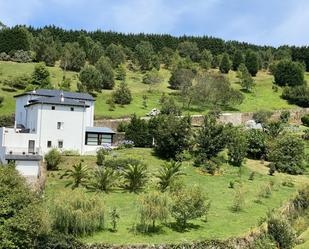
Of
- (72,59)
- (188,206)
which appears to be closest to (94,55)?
(72,59)

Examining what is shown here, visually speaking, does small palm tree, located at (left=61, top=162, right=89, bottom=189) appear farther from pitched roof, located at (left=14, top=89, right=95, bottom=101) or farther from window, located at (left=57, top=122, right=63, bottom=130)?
pitched roof, located at (left=14, top=89, right=95, bottom=101)

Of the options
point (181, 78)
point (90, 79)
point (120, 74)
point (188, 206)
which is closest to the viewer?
point (188, 206)

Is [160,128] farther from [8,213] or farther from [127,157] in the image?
[8,213]

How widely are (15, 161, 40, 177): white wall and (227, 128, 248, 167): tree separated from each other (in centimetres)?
1839

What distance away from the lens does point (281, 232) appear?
29484 mm

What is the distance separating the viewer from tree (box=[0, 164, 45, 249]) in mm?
23750

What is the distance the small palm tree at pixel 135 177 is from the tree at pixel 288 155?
16193 millimetres

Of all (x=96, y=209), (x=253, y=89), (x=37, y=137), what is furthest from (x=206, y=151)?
(x=253, y=89)

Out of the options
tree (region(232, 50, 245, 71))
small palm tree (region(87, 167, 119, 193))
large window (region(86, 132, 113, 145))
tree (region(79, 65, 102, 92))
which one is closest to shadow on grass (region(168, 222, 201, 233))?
small palm tree (region(87, 167, 119, 193))

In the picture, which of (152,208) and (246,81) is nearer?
(152,208)

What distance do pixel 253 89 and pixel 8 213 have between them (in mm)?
82389

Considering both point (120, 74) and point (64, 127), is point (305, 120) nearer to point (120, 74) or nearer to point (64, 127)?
point (120, 74)

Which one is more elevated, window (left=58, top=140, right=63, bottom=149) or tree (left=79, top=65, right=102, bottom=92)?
tree (left=79, top=65, right=102, bottom=92)

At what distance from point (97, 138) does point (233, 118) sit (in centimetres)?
3208
